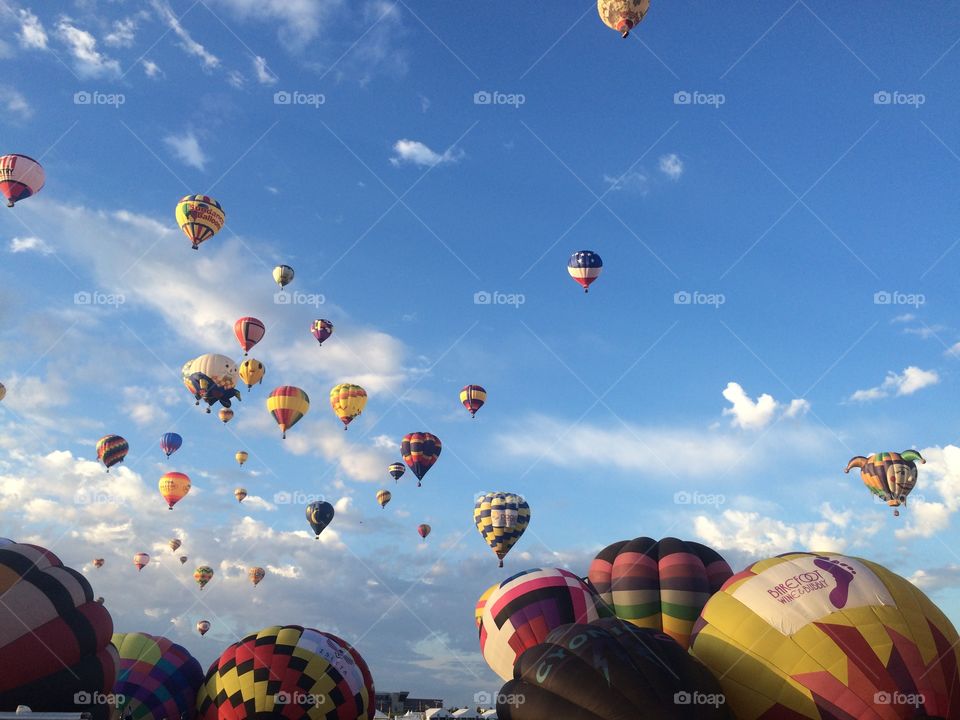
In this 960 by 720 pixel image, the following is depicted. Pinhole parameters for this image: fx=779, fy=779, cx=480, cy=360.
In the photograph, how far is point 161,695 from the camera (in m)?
19.8

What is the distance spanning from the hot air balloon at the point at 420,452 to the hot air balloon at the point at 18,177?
22764 millimetres

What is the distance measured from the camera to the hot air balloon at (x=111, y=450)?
45716mm

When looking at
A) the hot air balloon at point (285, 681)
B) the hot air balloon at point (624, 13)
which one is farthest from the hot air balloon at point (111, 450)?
the hot air balloon at point (624, 13)

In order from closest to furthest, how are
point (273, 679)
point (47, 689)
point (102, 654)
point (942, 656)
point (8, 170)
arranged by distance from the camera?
point (942, 656), point (47, 689), point (102, 654), point (273, 679), point (8, 170)


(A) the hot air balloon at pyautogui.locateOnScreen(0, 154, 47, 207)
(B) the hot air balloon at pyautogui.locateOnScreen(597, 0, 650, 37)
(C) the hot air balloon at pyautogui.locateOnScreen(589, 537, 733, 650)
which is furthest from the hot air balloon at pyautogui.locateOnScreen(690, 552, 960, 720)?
(A) the hot air balloon at pyautogui.locateOnScreen(0, 154, 47, 207)

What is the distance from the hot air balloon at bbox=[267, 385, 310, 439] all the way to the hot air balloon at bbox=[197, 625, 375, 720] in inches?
953

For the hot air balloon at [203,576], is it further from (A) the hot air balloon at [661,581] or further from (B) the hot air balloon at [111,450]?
(A) the hot air balloon at [661,581]

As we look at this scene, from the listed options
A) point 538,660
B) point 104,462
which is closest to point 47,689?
point 538,660

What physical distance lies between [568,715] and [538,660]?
1.22 m

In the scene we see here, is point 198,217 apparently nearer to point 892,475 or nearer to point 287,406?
point 287,406

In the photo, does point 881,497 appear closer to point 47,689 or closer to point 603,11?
point 603,11

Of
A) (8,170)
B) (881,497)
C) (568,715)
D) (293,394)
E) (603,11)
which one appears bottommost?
(568,715)

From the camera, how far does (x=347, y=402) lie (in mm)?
44219

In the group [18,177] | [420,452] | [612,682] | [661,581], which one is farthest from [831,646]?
[18,177]
